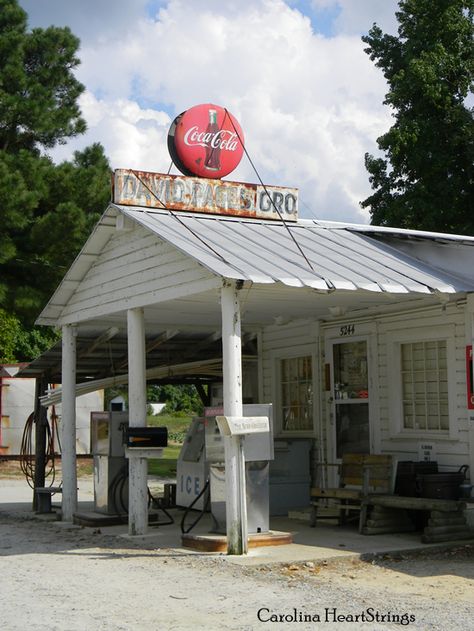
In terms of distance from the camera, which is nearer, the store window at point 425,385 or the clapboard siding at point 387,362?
the clapboard siding at point 387,362

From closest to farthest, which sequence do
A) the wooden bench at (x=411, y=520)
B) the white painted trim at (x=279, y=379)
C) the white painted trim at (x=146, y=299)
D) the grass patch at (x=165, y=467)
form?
the white painted trim at (x=146, y=299) → the wooden bench at (x=411, y=520) → the white painted trim at (x=279, y=379) → the grass patch at (x=165, y=467)

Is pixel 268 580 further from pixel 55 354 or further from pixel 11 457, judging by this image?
pixel 11 457

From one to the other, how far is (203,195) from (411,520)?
194 inches

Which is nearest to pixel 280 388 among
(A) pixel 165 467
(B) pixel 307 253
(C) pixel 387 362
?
(C) pixel 387 362

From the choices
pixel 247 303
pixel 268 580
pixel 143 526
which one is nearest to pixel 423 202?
pixel 247 303

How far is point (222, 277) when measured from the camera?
9.16 meters

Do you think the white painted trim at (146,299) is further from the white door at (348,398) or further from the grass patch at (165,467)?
the grass patch at (165,467)

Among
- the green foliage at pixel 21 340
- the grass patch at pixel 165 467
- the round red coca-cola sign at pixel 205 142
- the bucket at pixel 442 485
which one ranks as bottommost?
the grass patch at pixel 165 467

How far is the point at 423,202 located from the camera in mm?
24594

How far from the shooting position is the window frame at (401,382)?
38.1 feet

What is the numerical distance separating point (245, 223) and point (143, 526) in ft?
13.5

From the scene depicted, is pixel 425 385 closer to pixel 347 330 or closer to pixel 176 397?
pixel 347 330

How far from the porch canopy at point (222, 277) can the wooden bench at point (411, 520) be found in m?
2.41

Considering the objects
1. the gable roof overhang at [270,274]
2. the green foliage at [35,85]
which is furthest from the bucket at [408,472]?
the green foliage at [35,85]
